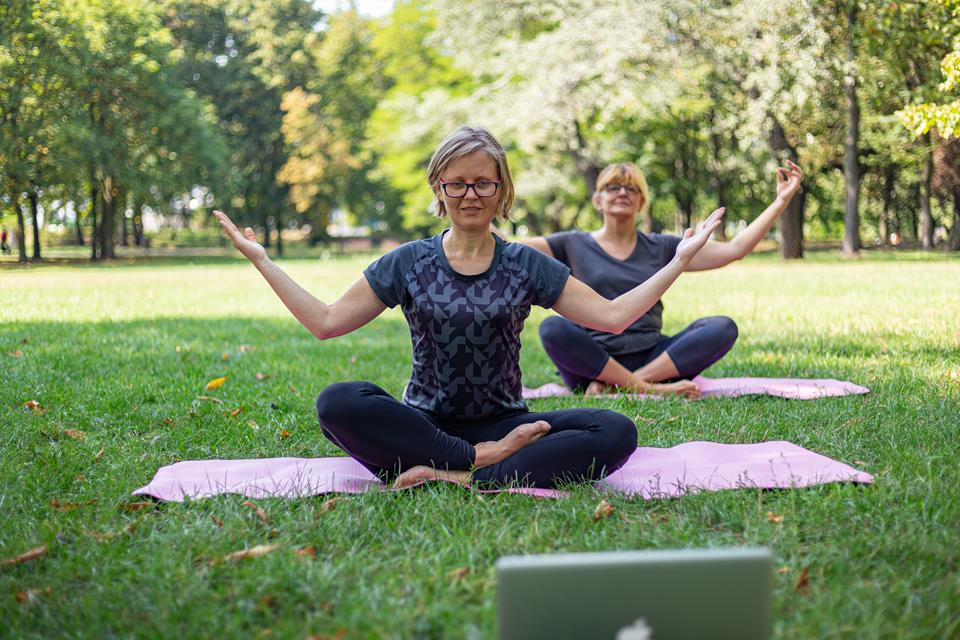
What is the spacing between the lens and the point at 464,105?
26.9m

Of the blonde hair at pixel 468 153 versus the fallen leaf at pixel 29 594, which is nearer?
the fallen leaf at pixel 29 594

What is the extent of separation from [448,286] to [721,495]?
1.34 meters

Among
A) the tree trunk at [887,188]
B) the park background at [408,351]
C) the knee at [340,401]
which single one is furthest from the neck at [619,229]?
the tree trunk at [887,188]

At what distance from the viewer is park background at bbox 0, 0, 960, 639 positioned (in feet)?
8.53

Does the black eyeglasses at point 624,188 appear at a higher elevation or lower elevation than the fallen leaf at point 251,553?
higher

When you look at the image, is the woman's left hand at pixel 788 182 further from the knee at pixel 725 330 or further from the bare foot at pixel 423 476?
the bare foot at pixel 423 476

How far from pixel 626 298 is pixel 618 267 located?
248cm

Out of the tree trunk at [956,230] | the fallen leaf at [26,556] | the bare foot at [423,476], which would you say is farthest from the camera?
the tree trunk at [956,230]

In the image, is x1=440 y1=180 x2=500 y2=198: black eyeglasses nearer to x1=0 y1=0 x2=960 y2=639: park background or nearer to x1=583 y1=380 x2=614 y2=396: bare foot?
x1=0 y1=0 x2=960 y2=639: park background

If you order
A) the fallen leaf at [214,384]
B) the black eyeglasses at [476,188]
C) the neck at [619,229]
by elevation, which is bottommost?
the fallen leaf at [214,384]

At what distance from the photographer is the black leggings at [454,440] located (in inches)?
140

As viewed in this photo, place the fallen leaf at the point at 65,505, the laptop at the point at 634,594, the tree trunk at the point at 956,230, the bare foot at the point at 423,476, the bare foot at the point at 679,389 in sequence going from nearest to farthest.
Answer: the laptop at the point at 634,594 → the fallen leaf at the point at 65,505 → the bare foot at the point at 423,476 → the bare foot at the point at 679,389 → the tree trunk at the point at 956,230

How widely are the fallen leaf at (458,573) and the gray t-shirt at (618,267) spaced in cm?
350

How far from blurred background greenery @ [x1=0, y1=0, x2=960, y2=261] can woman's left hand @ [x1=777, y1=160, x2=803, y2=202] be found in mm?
7150
